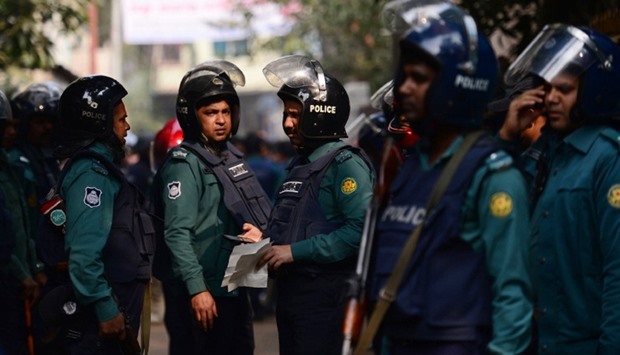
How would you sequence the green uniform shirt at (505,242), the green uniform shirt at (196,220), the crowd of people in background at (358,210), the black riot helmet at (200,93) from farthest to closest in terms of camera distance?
1. the black riot helmet at (200,93)
2. the green uniform shirt at (196,220)
3. the crowd of people in background at (358,210)
4. the green uniform shirt at (505,242)

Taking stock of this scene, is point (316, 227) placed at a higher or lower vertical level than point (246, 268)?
higher

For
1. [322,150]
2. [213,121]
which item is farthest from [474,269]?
[213,121]

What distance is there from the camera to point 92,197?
6703mm

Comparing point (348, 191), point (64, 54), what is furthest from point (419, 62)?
point (64, 54)

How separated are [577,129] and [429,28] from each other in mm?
1051

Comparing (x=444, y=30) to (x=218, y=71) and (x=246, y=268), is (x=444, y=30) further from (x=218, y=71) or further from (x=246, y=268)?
(x=218, y=71)

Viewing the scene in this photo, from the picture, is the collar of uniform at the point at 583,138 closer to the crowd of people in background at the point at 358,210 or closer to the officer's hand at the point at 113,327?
the crowd of people in background at the point at 358,210

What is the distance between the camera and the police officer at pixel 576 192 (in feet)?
17.2

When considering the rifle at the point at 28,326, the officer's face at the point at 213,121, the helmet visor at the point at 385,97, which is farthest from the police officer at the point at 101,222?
the helmet visor at the point at 385,97

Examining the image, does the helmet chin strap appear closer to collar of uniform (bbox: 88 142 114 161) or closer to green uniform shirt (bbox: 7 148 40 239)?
collar of uniform (bbox: 88 142 114 161)

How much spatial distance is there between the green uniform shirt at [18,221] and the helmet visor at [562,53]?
377cm

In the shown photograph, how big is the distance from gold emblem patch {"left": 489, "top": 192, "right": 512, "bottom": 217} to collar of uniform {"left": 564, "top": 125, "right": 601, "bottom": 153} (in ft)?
3.20

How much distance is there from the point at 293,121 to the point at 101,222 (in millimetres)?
1265

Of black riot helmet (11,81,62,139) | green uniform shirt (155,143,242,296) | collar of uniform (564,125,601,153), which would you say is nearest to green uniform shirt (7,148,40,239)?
black riot helmet (11,81,62,139)
